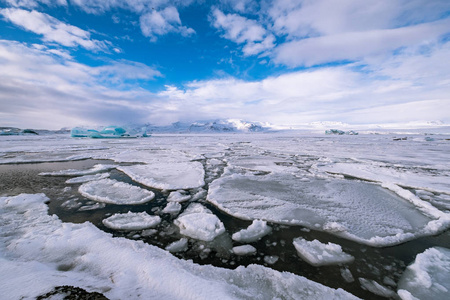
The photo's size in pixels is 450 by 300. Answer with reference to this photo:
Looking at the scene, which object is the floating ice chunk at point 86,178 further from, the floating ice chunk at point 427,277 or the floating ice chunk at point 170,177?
the floating ice chunk at point 427,277

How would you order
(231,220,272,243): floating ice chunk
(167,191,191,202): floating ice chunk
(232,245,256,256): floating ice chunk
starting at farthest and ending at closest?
(167,191,191,202): floating ice chunk → (231,220,272,243): floating ice chunk → (232,245,256,256): floating ice chunk

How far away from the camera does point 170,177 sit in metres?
4.68

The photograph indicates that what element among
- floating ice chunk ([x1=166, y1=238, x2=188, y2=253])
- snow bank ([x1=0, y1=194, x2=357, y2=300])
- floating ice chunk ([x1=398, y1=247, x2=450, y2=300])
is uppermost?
snow bank ([x1=0, y1=194, x2=357, y2=300])

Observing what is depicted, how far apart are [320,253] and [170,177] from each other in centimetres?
364

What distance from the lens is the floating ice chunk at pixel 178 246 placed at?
195cm

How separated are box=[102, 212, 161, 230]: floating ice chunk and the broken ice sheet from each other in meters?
1.04

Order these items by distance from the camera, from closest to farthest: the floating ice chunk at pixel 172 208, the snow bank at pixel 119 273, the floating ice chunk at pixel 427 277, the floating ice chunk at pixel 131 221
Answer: the snow bank at pixel 119 273 → the floating ice chunk at pixel 427 277 → the floating ice chunk at pixel 131 221 → the floating ice chunk at pixel 172 208

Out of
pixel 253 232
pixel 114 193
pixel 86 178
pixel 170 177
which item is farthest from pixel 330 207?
pixel 86 178

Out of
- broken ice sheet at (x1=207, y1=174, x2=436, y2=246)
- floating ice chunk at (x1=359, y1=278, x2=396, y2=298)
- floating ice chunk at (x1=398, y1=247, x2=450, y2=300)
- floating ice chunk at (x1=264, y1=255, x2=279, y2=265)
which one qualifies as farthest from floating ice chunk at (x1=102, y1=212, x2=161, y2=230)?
floating ice chunk at (x1=398, y1=247, x2=450, y2=300)

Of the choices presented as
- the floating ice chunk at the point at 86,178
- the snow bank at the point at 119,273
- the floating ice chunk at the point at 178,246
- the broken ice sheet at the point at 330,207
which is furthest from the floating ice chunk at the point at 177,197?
the floating ice chunk at the point at 86,178

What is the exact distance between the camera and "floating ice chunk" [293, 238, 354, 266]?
1824 millimetres

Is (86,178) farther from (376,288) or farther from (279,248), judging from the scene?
(376,288)

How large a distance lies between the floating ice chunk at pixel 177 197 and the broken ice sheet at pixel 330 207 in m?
0.43

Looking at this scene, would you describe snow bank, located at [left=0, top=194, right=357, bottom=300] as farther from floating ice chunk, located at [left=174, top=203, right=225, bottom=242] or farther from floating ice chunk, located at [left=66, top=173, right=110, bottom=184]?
floating ice chunk, located at [left=66, top=173, right=110, bottom=184]
